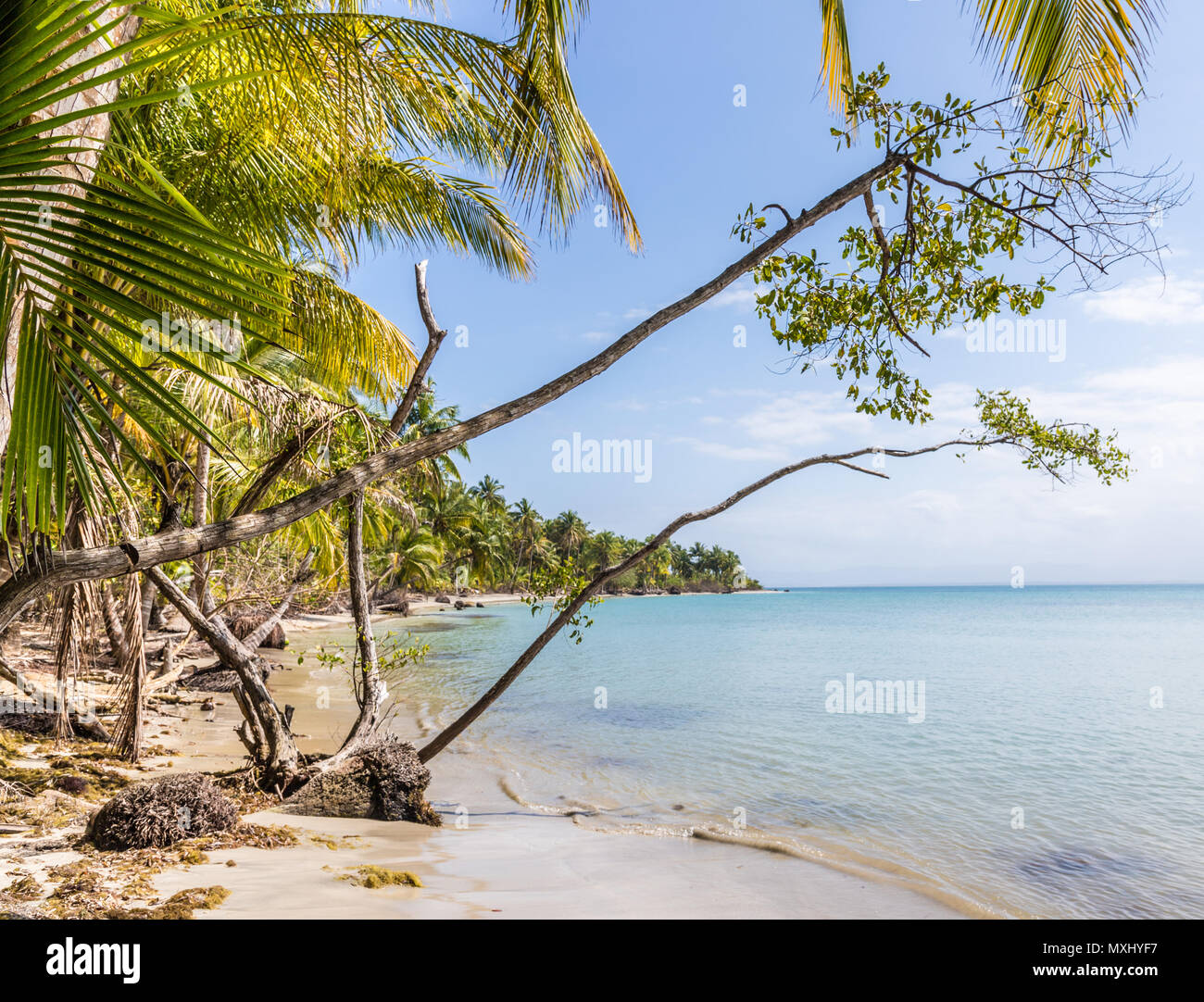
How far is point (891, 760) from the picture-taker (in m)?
11.5

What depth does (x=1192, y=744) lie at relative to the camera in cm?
1327

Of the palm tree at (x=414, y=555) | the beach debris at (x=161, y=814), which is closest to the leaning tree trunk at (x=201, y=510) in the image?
the beach debris at (x=161, y=814)

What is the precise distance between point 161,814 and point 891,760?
1002cm

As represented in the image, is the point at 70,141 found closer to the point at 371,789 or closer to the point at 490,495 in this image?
the point at 371,789

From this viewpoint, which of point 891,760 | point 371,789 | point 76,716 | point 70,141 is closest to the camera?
point 70,141

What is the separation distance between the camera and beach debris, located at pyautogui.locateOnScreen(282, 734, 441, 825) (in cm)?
653

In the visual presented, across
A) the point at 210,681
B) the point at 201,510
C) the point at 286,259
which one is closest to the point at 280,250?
the point at 286,259

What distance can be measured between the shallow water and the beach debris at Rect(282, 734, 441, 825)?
196 cm

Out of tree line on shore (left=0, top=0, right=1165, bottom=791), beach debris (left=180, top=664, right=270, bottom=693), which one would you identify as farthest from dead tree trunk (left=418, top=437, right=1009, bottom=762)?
beach debris (left=180, top=664, right=270, bottom=693)

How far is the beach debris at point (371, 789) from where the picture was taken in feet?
21.4

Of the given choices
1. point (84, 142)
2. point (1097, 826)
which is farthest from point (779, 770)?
point (84, 142)
